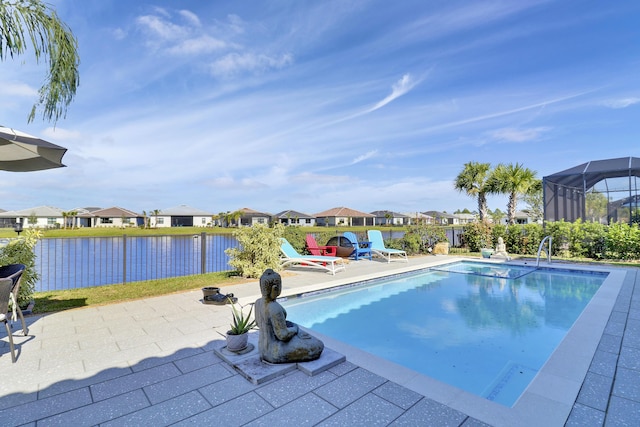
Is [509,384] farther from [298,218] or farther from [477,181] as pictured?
Result: [298,218]

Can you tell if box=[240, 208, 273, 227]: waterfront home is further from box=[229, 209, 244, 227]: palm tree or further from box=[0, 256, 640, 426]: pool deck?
box=[0, 256, 640, 426]: pool deck

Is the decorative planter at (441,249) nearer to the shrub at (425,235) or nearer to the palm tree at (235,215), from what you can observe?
the shrub at (425,235)

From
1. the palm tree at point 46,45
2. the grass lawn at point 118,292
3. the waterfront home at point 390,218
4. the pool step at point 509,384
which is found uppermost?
the palm tree at point 46,45

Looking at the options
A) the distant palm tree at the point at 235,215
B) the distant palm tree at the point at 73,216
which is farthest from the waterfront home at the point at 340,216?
the distant palm tree at the point at 73,216

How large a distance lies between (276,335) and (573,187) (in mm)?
17287

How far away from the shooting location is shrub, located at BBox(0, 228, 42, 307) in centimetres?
429

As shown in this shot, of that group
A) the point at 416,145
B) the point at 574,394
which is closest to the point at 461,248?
the point at 416,145

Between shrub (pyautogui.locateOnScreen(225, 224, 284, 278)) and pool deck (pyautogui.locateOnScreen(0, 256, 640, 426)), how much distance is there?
3.43 metres

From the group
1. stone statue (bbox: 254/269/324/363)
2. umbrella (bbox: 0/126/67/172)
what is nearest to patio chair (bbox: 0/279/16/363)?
umbrella (bbox: 0/126/67/172)

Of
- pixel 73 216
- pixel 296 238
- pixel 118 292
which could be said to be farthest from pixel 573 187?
pixel 73 216

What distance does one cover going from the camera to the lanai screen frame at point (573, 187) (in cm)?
1331

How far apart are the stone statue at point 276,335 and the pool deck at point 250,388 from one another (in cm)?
17

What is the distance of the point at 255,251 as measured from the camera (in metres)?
7.14

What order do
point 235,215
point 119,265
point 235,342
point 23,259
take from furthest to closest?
point 235,215 → point 119,265 → point 23,259 → point 235,342
